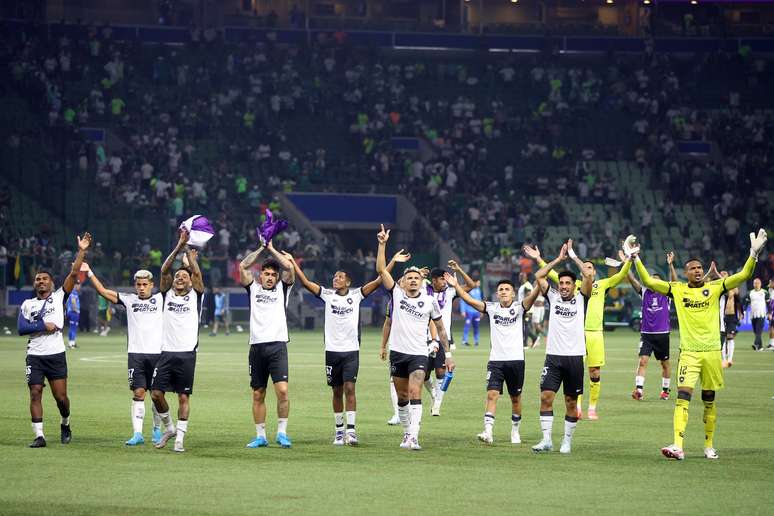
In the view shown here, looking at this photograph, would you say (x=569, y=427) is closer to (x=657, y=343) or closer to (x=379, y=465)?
(x=379, y=465)

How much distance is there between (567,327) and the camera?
18.6 meters

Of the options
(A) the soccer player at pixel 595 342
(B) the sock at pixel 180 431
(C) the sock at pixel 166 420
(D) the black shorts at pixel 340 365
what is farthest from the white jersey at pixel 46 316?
(A) the soccer player at pixel 595 342

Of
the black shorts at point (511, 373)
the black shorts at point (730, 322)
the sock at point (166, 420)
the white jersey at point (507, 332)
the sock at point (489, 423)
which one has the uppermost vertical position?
the white jersey at point (507, 332)

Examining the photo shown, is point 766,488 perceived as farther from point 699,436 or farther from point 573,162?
point 573,162

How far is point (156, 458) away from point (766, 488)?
25.2 ft

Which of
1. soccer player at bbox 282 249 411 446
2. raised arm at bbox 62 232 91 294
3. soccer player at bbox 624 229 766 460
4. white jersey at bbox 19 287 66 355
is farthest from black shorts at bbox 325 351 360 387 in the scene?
soccer player at bbox 624 229 766 460

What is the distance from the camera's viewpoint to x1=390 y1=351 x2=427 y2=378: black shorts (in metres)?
18.6

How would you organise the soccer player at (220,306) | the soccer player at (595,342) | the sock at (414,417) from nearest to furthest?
1. the sock at (414,417)
2. the soccer player at (595,342)
3. the soccer player at (220,306)

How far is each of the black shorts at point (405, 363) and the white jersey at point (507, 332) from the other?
45.8 inches

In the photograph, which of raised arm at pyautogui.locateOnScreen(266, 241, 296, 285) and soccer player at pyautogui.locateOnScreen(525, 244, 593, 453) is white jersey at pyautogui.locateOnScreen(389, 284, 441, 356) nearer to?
raised arm at pyautogui.locateOnScreen(266, 241, 296, 285)

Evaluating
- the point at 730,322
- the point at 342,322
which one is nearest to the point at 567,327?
the point at 342,322

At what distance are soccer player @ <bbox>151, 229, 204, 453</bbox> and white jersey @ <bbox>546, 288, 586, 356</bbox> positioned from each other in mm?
5074

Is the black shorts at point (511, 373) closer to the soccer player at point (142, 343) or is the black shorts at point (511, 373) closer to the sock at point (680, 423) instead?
the sock at point (680, 423)

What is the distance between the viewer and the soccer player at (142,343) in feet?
60.3
